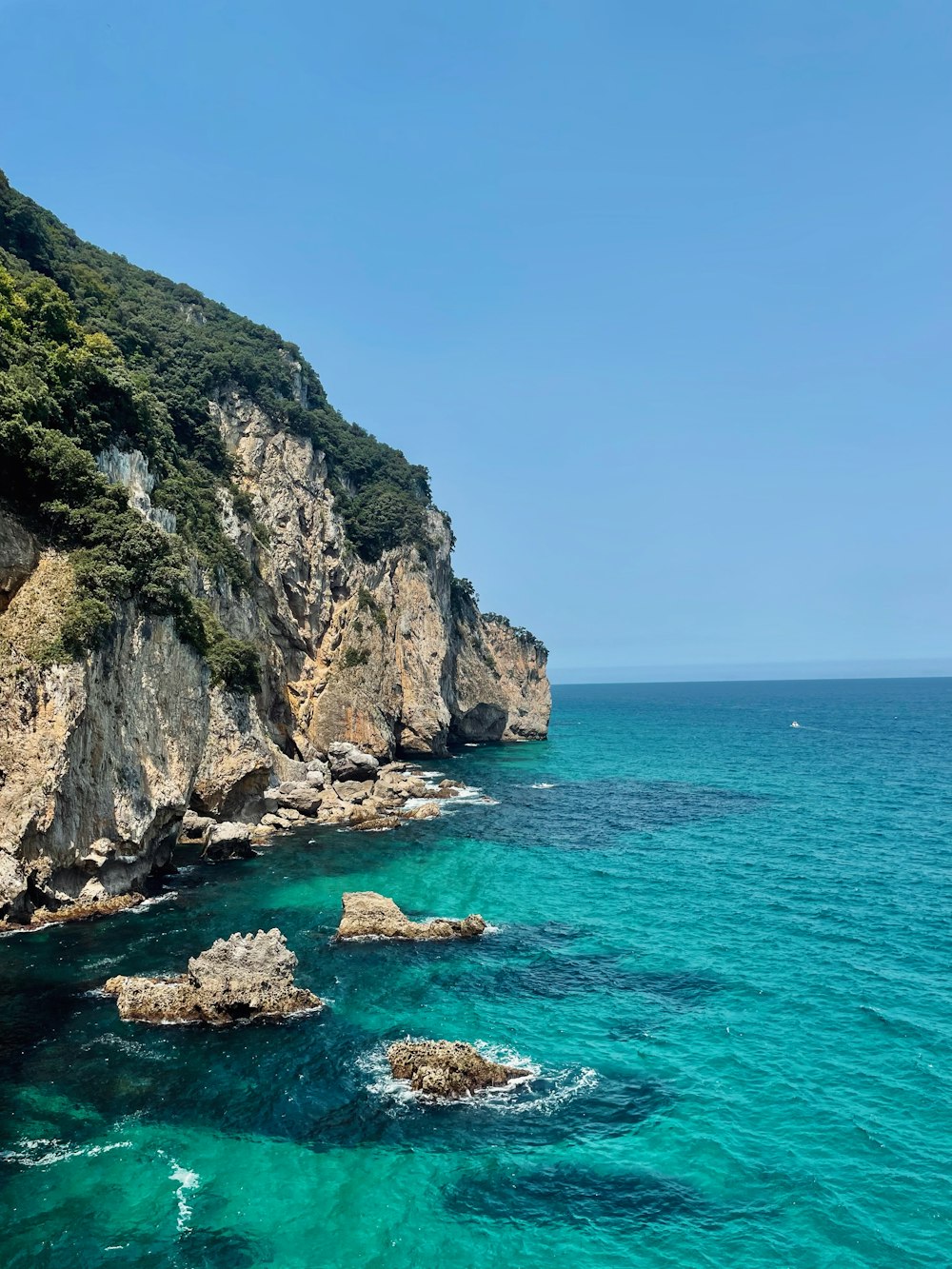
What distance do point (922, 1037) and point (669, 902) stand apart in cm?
1506

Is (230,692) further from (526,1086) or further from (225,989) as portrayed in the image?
(526,1086)

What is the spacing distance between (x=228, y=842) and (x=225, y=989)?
20250 mm

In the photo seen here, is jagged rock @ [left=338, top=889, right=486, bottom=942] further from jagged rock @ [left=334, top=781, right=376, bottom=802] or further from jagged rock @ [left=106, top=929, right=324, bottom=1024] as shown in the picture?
jagged rock @ [left=334, top=781, right=376, bottom=802]

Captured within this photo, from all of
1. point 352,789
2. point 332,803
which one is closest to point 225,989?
point 332,803

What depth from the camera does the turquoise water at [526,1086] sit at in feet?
56.1

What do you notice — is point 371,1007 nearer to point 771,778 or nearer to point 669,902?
point 669,902

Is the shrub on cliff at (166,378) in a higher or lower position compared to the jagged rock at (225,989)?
higher

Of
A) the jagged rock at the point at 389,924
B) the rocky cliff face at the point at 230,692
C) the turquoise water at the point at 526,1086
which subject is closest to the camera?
the turquoise water at the point at 526,1086

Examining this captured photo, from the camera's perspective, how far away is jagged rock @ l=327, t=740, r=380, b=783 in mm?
69688

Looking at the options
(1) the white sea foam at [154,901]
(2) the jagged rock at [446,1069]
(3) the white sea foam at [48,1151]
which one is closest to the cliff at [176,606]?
(1) the white sea foam at [154,901]

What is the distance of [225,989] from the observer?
2667cm

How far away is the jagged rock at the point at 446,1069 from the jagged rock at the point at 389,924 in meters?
10.6

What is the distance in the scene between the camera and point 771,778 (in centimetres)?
8062

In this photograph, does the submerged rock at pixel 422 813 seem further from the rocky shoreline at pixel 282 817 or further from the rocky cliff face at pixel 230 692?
the rocky cliff face at pixel 230 692
